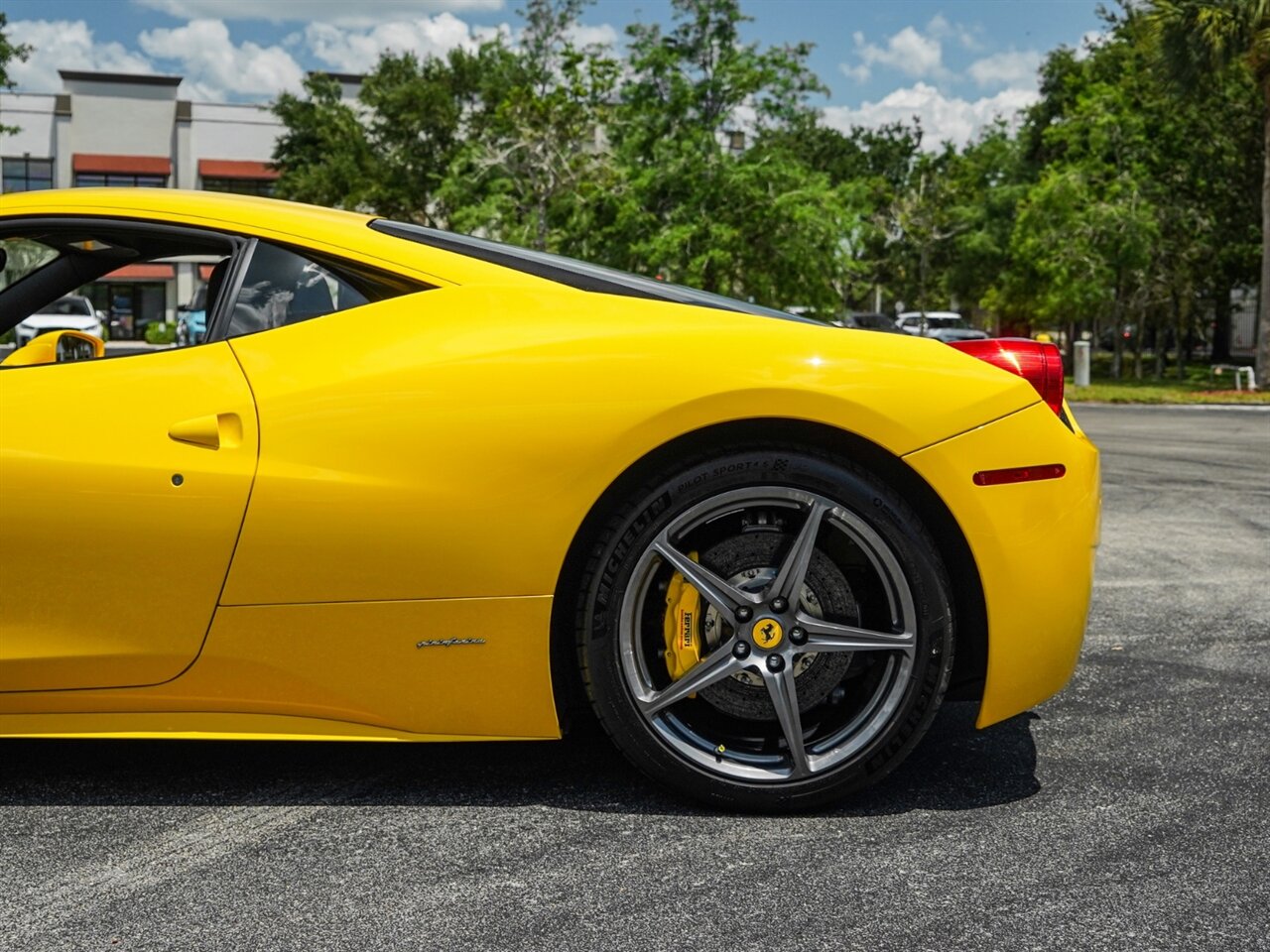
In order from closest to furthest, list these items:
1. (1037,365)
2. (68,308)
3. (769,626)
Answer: (769,626) → (1037,365) → (68,308)

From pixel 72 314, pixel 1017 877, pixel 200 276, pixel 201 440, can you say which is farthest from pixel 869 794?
pixel 72 314

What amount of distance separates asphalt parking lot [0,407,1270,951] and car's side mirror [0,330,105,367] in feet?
3.28

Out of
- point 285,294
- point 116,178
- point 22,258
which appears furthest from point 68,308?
point 116,178

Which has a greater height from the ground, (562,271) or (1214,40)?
(1214,40)

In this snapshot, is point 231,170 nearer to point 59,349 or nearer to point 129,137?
point 129,137

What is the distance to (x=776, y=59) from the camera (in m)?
28.4

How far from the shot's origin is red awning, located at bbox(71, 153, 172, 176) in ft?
207

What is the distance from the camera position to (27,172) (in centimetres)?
6278

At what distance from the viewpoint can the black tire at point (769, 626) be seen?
2.96 meters

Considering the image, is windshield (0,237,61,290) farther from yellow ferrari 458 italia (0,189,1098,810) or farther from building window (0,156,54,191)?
building window (0,156,54,191)

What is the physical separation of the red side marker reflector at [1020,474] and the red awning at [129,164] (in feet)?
215

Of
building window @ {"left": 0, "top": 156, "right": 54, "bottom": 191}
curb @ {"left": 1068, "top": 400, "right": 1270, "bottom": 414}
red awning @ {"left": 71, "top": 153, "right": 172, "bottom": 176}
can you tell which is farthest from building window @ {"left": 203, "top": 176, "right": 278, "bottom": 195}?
curb @ {"left": 1068, "top": 400, "right": 1270, "bottom": 414}

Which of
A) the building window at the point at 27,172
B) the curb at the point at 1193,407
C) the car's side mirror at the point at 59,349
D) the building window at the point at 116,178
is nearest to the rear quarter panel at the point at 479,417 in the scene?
the car's side mirror at the point at 59,349

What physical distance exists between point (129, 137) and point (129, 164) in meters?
1.45
